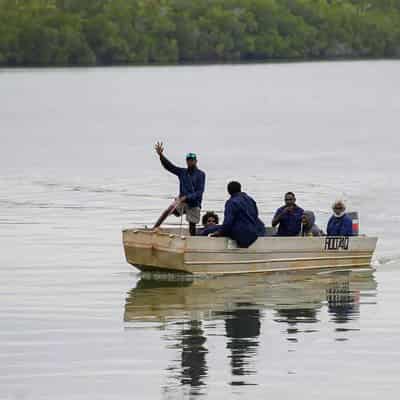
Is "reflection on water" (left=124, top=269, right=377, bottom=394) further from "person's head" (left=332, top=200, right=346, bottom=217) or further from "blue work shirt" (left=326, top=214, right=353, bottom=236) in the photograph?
"person's head" (left=332, top=200, right=346, bottom=217)

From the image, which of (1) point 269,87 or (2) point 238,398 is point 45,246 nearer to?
(2) point 238,398

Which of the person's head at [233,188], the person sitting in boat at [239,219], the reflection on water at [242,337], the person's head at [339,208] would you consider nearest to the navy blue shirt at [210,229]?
the person sitting in boat at [239,219]

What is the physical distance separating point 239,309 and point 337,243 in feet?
12.1

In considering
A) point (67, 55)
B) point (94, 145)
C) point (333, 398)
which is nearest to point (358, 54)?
point (67, 55)

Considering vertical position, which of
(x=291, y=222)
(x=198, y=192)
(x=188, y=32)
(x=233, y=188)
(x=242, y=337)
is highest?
(x=188, y=32)

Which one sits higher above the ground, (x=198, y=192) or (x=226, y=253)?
(x=198, y=192)

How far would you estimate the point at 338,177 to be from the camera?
45.5 meters

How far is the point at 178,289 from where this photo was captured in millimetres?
23891

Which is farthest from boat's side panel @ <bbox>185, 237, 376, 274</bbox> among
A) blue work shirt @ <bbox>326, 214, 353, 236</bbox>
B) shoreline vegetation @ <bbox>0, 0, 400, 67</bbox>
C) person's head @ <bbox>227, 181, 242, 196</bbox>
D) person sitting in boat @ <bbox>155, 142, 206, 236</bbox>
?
shoreline vegetation @ <bbox>0, 0, 400, 67</bbox>

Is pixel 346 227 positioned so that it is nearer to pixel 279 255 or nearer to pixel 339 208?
pixel 339 208

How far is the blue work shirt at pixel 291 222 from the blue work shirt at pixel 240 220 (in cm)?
73

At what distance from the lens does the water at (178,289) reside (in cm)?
1759

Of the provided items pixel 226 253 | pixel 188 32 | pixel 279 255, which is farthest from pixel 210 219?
pixel 188 32

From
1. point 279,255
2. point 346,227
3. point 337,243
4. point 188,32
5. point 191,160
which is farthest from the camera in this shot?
point 188,32
